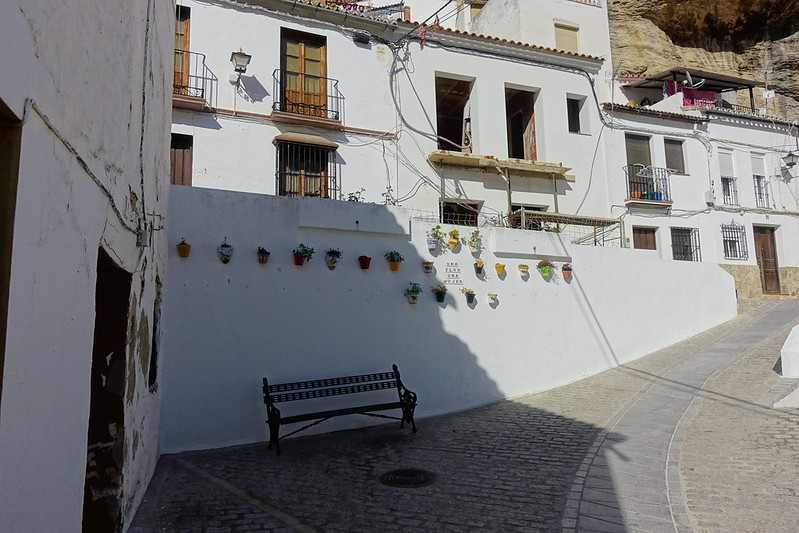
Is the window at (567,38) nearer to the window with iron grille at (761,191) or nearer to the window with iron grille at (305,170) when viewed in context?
the window with iron grille at (761,191)

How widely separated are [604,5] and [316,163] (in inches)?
470

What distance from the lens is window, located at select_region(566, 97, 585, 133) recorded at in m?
15.2

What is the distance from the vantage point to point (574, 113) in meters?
15.2

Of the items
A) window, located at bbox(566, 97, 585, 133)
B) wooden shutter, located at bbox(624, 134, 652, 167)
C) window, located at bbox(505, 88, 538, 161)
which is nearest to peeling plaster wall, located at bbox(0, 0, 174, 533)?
window, located at bbox(505, 88, 538, 161)

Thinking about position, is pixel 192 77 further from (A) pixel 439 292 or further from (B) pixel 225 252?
(A) pixel 439 292

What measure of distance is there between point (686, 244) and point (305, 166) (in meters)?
12.1

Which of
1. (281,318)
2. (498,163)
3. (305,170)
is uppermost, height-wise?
(498,163)

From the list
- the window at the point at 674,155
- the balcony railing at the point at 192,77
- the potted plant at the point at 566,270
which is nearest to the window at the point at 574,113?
the window at the point at 674,155

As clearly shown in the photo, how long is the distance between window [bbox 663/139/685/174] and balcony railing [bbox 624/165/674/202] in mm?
484

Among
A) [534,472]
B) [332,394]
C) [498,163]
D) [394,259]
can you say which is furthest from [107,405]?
[498,163]

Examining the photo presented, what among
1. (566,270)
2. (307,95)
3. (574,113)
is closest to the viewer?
(566,270)

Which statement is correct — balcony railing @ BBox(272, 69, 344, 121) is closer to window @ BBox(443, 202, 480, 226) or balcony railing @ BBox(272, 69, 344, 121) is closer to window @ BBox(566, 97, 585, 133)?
window @ BBox(443, 202, 480, 226)

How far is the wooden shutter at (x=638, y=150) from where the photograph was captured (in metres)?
15.9

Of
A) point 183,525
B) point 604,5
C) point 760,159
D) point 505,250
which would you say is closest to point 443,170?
point 505,250
